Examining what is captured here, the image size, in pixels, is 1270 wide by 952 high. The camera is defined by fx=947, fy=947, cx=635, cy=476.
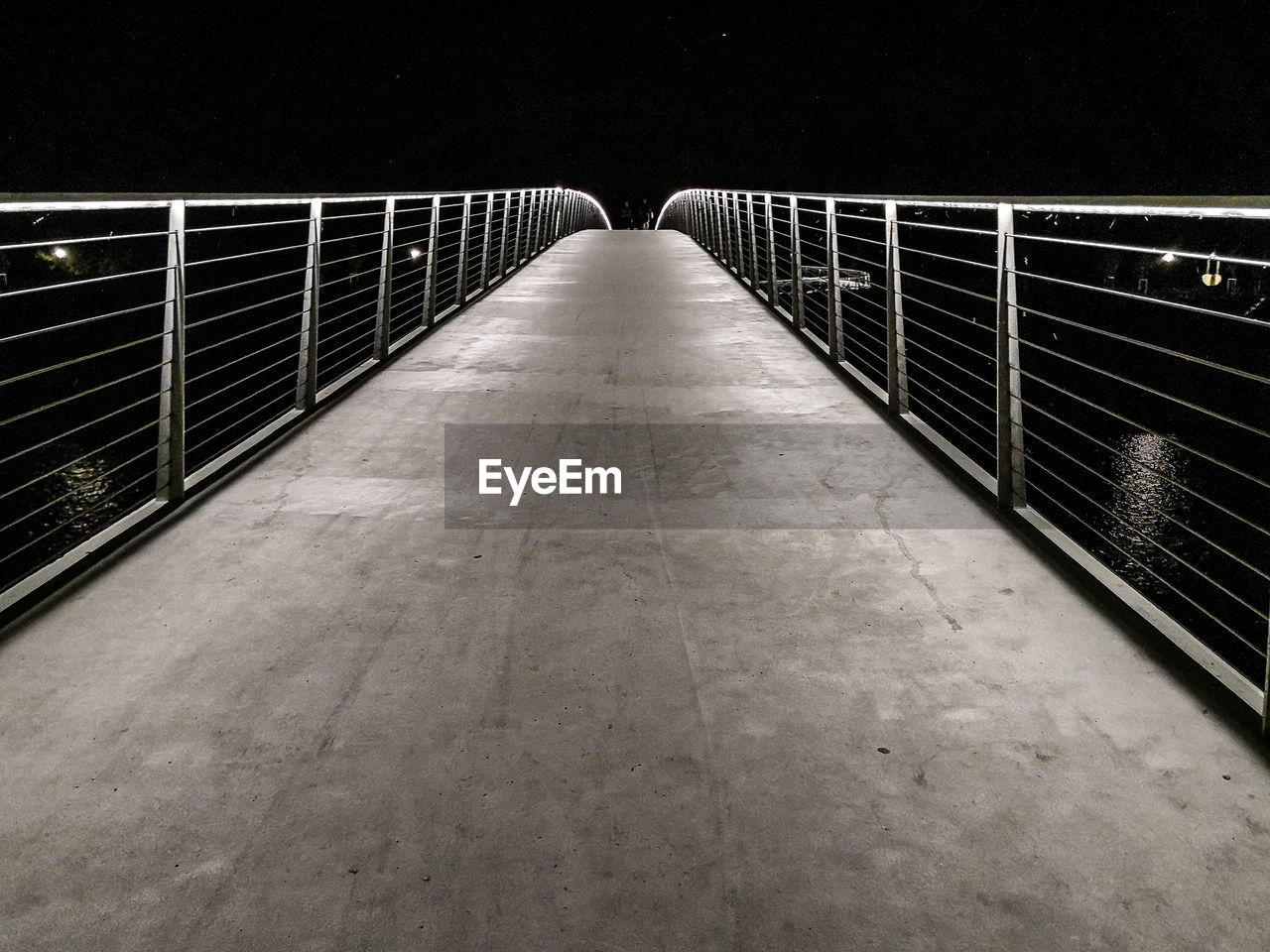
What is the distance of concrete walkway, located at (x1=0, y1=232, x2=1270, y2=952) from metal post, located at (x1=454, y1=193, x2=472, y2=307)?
5237 mm

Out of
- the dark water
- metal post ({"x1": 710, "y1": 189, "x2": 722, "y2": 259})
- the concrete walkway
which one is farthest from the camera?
the dark water

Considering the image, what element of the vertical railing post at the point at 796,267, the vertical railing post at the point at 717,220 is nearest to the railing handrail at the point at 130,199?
the vertical railing post at the point at 796,267

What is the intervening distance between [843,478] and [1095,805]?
198 centimetres

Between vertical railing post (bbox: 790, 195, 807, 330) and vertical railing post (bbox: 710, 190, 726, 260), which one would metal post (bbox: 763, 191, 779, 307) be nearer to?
vertical railing post (bbox: 790, 195, 807, 330)

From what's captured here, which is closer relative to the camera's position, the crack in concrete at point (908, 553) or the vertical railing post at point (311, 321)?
the crack in concrete at point (908, 553)

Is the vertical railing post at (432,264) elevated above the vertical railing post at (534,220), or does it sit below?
below

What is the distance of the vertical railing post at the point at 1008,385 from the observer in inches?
127

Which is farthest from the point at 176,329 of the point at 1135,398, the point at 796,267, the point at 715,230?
the point at 1135,398

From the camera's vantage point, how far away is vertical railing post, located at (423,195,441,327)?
6.64 meters

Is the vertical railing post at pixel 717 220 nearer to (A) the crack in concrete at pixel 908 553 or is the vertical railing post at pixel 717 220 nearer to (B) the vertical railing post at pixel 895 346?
(B) the vertical railing post at pixel 895 346

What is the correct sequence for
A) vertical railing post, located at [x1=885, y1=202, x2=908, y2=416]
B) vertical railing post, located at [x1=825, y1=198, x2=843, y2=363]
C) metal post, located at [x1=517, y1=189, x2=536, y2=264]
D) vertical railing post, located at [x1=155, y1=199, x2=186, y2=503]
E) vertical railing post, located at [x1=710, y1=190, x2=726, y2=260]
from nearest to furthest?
vertical railing post, located at [x1=155, y1=199, x2=186, y2=503]
vertical railing post, located at [x1=885, y1=202, x2=908, y2=416]
vertical railing post, located at [x1=825, y1=198, x2=843, y2=363]
metal post, located at [x1=517, y1=189, x2=536, y2=264]
vertical railing post, located at [x1=710, y1=190, x2=726, y2=260]

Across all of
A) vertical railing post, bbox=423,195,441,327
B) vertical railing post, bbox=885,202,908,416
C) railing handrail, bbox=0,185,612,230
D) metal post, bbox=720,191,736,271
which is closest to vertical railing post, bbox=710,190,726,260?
metal post, bbox=720,191,736,271

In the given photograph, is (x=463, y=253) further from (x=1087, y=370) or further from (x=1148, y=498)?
(x=1148, y=498)

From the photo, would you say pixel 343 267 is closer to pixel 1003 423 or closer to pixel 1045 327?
pixel 1045 327
